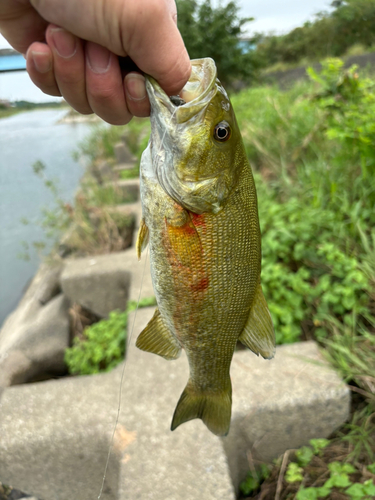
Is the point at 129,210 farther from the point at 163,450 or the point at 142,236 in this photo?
the point at 142,236

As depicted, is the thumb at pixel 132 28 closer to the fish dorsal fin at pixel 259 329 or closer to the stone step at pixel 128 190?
the fish dorsal fin at pixel 259 329

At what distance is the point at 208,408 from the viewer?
1342 mm

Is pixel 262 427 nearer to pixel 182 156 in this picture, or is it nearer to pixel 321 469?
pixel 321 469

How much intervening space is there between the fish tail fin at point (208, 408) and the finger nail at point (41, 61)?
119 cm

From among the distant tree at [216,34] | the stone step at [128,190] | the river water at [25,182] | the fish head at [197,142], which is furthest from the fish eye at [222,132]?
the distant tree at [216,34]

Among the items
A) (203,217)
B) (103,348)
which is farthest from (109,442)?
(203,217)

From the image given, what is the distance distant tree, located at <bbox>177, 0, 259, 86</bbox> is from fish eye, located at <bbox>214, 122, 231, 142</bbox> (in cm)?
1657

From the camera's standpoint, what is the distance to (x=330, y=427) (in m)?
2.14

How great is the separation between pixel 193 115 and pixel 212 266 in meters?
0.46

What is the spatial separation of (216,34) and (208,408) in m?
18.5

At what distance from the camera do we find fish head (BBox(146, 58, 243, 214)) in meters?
1.02

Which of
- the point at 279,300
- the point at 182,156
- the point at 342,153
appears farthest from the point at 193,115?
the point at 342,153

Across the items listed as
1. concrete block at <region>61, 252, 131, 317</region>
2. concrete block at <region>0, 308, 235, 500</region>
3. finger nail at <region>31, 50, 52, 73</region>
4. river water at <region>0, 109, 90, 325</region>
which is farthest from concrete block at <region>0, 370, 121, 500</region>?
river water at <region>0, 109, 90, 325</region>

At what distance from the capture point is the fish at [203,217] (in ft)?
3.40
